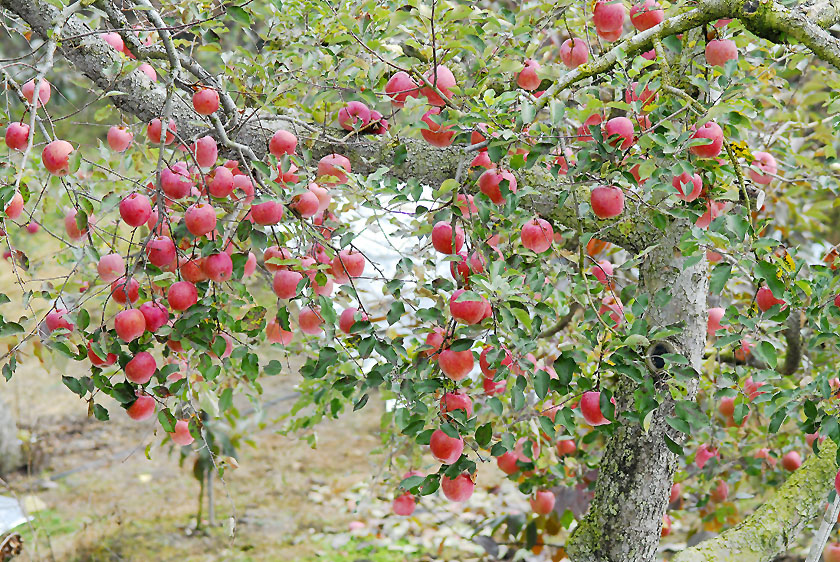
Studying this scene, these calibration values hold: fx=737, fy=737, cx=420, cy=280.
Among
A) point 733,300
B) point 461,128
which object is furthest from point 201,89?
point 733,300

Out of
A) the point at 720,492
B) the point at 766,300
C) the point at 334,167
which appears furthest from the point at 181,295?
the point at 720,492

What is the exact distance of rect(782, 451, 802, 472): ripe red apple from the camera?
1765 mm

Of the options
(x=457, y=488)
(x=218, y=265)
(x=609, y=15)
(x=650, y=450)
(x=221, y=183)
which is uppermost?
(x=609, y=15)

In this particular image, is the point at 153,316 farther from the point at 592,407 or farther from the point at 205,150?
the point at 592,407

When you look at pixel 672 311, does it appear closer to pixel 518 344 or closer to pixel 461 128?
pixel 518 344

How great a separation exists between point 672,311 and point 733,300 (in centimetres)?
74

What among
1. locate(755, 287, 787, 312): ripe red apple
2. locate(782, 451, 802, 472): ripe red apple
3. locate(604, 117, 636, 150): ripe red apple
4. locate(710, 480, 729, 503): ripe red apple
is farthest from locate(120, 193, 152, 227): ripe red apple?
locate(782, 451, 802, 472): ripe red apple

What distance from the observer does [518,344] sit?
34.6 inches

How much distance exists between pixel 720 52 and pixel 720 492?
119cm

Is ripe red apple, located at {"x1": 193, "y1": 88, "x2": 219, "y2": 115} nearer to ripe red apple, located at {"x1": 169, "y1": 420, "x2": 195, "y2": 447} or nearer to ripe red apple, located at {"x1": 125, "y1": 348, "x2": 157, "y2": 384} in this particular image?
ripe red apple, located at {"x1": 125, "y1": 348, "x2": 157, "y2": 384}

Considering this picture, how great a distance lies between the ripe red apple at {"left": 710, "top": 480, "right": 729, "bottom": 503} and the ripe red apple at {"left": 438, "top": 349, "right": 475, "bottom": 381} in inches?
43.9

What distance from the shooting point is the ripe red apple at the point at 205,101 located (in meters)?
0.97

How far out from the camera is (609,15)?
1.05 meters

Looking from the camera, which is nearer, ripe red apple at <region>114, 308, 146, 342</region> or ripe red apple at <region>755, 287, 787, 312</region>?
ripe red apple at <region>114, 308, 146, 342</region>
